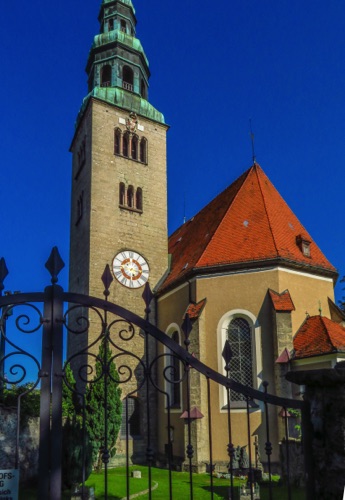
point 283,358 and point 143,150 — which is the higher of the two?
point 143,150

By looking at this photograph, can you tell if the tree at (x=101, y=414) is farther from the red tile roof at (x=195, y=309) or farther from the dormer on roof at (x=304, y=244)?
the dormer on roof at (x=304, y=244)

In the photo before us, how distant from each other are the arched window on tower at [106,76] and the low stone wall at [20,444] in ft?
56.8

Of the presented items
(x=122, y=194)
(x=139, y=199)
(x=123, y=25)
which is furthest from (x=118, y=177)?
(x=123, y=25)

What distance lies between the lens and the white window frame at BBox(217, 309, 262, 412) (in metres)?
15.9

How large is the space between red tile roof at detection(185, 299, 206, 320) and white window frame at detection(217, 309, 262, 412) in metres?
0.81

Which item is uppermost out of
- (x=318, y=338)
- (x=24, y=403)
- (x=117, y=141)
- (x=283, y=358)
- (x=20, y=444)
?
(x=117, y=141)

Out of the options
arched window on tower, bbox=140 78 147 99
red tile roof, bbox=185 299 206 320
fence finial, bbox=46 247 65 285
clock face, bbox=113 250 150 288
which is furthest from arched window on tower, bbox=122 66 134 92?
fence finial, bbox=46 247 65 285

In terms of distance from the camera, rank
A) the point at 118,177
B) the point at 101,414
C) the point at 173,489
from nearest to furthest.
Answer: the point at 173,489 < the point at 101,414 < the point at 118,177

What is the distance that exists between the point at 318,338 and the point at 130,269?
28.7ft

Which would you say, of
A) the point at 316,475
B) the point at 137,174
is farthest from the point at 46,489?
the point at 137,174

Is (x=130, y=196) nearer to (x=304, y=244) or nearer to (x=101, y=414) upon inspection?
(x=304, y=244)

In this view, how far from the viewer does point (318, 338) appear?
15086 millimetres

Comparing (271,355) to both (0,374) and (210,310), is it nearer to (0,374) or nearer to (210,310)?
(210,310)

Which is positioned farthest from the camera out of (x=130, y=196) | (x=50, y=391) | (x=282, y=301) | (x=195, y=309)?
(x=130, y=196)
